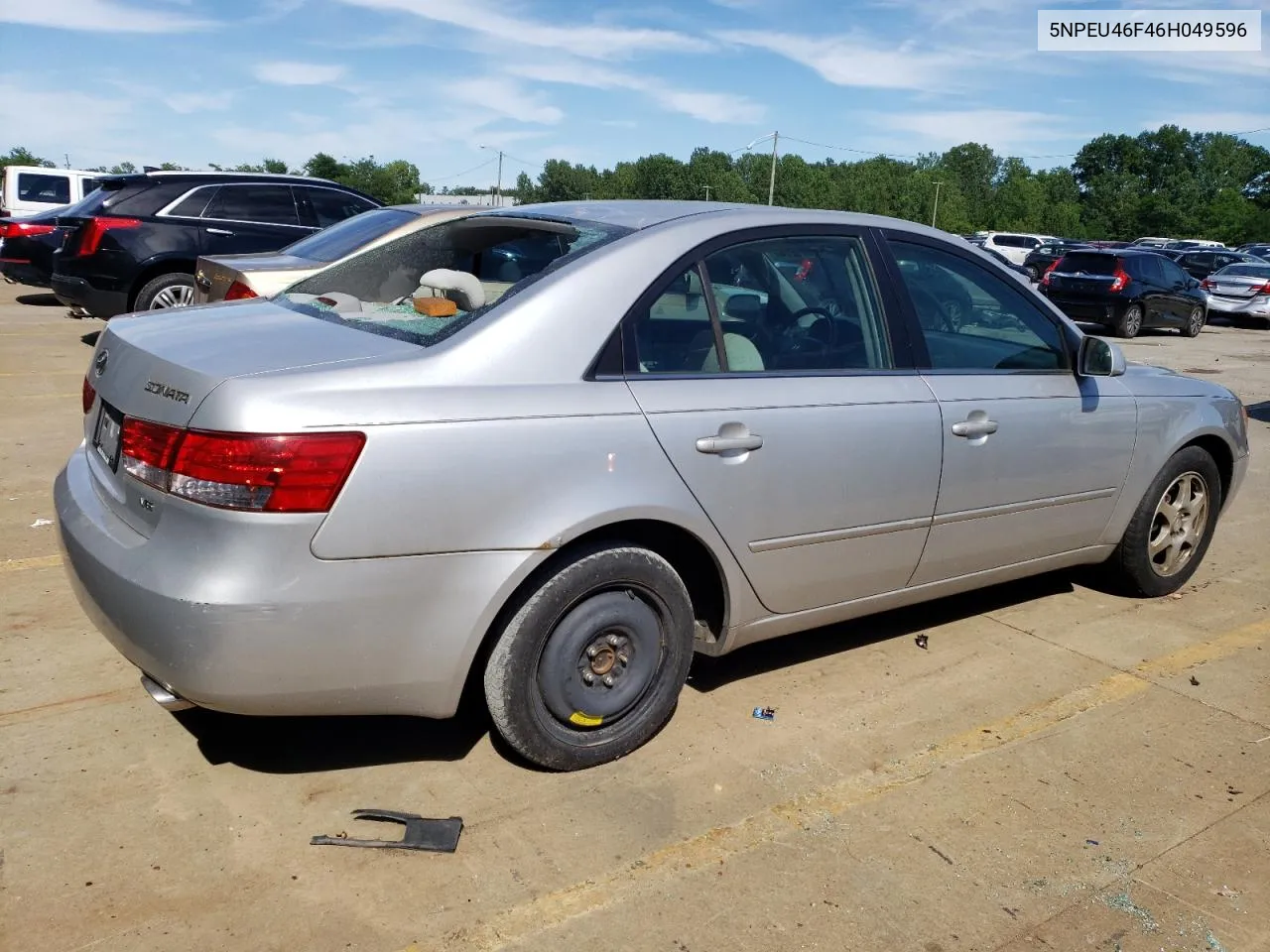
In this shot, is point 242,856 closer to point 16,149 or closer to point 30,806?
point 30,806

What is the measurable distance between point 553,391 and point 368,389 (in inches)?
20.3

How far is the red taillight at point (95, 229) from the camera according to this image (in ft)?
33.9

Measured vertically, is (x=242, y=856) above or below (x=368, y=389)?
below

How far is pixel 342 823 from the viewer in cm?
298

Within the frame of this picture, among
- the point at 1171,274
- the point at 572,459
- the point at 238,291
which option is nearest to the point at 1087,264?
the point at 1171,274

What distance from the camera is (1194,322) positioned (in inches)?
815

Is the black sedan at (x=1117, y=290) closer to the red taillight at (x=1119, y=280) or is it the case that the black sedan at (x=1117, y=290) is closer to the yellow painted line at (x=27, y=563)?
the red taillight at (x=1119, y=280)

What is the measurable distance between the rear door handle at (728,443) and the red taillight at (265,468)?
3.39ft

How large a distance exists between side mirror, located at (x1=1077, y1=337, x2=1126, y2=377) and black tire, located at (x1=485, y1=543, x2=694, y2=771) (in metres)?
2.03

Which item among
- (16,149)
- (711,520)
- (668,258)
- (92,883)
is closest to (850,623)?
(711,520)

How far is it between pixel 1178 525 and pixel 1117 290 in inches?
619

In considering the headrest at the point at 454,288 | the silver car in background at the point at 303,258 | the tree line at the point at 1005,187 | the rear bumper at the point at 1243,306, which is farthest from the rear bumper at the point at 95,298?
the tree line at the point at 1005,187

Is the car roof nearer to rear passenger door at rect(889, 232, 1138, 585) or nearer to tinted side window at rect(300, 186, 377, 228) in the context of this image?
rear passenger door at rect(889, 232, 1138, 585)

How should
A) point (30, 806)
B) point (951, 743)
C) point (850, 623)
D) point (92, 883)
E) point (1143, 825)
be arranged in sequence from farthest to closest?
1. point (850, 623)
2. point (951, 743)
3. point (1143, 825)
4. point (30, 806)
5. point (92, 883)
